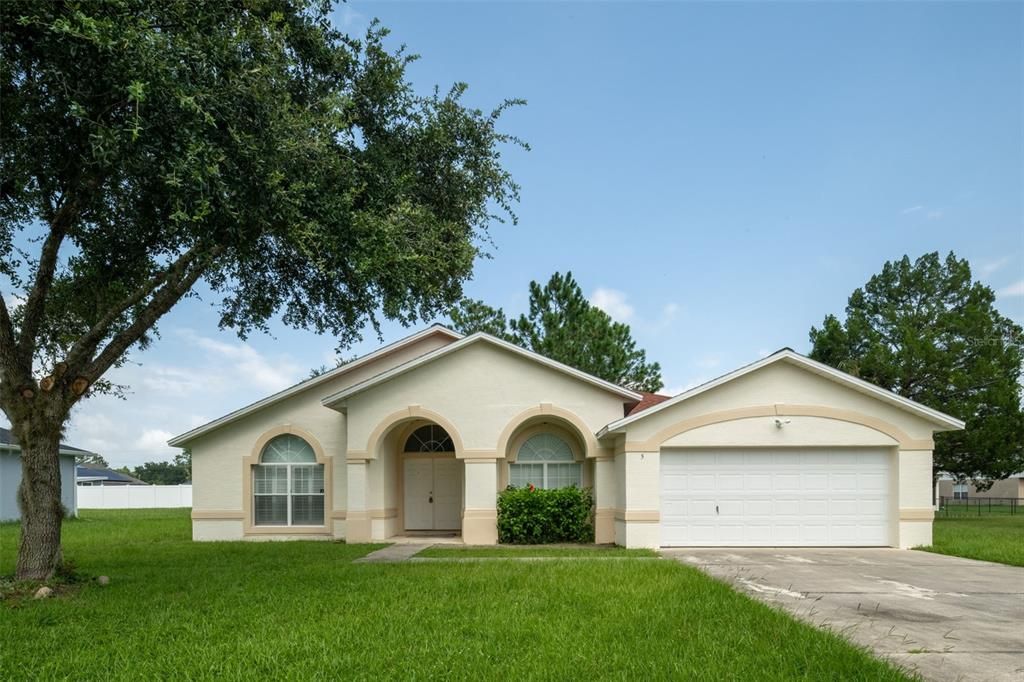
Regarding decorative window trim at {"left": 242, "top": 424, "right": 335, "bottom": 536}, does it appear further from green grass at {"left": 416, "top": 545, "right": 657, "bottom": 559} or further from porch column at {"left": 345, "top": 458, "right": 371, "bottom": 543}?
green grass at {"left": 416, "top": 545, "right": 657, "bottom": 559}

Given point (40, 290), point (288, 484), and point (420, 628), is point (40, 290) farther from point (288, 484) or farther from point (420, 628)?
point (288, 484)

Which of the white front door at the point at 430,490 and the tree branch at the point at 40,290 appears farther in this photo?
the white front door at the point at 430,490

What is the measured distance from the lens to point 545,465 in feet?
62.3

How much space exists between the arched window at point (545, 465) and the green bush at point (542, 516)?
3.69 feet

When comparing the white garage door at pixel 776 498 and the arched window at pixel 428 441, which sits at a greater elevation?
the arched window at pixel 428 441

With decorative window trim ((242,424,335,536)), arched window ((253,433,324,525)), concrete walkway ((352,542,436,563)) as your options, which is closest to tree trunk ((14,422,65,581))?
concrete walkway ((352,542,436,563))

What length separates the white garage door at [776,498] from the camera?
16.6 metres

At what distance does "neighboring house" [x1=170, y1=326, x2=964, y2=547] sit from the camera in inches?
651

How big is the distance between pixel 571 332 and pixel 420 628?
921 inches

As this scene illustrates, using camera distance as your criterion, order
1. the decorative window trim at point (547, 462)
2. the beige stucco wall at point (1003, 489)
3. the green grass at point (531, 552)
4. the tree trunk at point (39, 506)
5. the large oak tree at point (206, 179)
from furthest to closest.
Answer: the beige stucco wall at point (1003, 489) → the decorative window trim at point (547, 462) → the green grass at point (531, 552) → the tree trunk at point (39, 506) → the large oak tree at point (206, 179)

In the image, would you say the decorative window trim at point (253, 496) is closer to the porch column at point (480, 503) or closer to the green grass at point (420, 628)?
the porch column at point (480, 503)

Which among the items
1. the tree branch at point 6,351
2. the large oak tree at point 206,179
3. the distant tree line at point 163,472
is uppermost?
the large oak tree at point 206,179

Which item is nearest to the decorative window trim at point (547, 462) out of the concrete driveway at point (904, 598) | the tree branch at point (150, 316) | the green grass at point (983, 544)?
the concrete driveway at point (904, 598)

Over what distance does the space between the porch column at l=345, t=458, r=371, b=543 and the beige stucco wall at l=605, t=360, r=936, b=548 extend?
605cm
